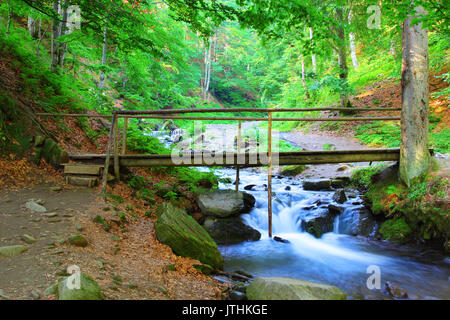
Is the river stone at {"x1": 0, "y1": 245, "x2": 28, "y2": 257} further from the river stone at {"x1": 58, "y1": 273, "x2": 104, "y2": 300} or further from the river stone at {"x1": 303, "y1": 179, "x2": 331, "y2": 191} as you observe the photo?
the river stone at {"x1": 303, "y1": 179, "x2": 331, "y2": 191}

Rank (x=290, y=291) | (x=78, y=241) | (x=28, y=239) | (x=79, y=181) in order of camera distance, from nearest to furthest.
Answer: (x=290, y=291), (x=28, y=239), (x=78, y=241), (x=79, y=181)

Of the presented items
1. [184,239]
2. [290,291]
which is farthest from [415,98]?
[184,239]

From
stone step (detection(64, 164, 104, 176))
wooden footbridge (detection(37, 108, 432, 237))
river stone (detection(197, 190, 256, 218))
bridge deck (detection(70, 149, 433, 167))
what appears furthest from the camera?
river stone (detection(197, 190, 256, 218))

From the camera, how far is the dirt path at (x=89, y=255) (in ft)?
8.27

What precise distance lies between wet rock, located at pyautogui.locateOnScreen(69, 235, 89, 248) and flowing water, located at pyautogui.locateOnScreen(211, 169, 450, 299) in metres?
2.55

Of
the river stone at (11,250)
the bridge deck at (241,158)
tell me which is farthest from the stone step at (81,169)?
the river stone at (11,250)

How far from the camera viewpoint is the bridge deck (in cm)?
646

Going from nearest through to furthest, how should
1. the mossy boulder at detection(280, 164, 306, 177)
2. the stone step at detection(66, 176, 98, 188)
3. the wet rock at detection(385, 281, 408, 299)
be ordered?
1. the wet rock at detection(385, 281, 408, 299)
2. the stone step at detection(66, 176, 98, 188)
3. the mossy boulder at detection(280, 164, 306, 177)

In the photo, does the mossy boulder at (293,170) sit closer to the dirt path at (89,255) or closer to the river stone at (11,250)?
the dirt path at (89,255)

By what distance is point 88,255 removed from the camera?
315cm

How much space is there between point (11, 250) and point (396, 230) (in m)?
7.04

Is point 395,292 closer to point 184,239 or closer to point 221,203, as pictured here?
point 184,239

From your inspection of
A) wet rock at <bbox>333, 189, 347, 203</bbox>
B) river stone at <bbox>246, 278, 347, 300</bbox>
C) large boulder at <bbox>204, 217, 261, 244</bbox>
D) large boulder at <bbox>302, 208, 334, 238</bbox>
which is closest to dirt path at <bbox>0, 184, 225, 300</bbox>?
river stone at <bbox>246, 278, 347, 300</bbox>
